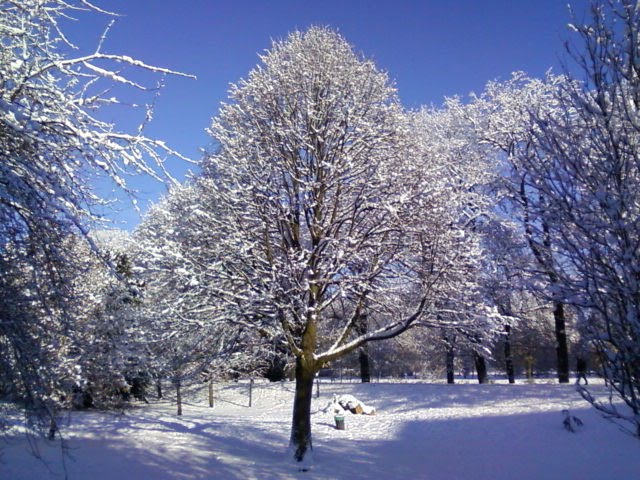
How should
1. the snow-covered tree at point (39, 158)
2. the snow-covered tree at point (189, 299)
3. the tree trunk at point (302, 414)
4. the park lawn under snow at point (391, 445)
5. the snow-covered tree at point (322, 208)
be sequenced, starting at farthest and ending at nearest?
the tree trunk at point (302, 414) < the park lawn under snow at point (391, 445) < the snow-covered tree at point (322, 208) < the snow-covered tree at point (189, 299) < the snow-covered tree at point (39, 158)

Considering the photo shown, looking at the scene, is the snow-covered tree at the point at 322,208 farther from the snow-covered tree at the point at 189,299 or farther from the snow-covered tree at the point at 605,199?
the snow-covered tree at the point at 605,199

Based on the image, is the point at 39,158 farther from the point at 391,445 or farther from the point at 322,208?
the point at 391,445

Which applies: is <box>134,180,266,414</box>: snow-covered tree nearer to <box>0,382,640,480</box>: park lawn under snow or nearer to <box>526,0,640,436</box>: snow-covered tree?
<box>0,382,640,480</box>: park lawn under snow

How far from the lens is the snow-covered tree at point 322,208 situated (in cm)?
916

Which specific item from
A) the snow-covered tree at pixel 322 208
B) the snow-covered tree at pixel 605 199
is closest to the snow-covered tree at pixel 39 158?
the snow-covered tree at pixel 605 199

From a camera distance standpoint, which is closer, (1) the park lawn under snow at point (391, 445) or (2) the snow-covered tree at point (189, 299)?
(2) the snow-covered tree at point (189, 299)

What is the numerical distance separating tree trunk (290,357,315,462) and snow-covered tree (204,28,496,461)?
2 centimetres

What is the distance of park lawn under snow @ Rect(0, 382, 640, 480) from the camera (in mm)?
9367

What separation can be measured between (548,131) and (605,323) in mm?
1712

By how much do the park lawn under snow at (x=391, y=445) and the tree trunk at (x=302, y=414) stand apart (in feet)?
1.27

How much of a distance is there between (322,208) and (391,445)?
23.0 feet

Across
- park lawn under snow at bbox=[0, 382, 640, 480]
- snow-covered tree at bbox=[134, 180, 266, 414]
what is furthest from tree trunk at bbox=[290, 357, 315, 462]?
snow-covered tree at bbox=[134, 180, 266, 414]

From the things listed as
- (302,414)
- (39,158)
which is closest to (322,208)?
(302,414)

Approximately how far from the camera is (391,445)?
12.8 metres
